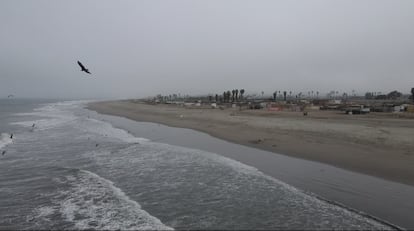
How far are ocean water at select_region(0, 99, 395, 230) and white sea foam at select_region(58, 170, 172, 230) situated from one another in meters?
0.02

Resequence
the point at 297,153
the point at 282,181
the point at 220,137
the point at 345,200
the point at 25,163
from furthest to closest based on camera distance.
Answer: the point at 220,137 < the point at 297,153 < the point at 25,163 < the point at 282,181 < the point at 345,200

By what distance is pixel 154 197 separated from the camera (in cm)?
848

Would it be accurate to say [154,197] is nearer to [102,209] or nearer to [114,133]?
[102,209]

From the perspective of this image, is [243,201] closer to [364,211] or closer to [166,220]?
[166,220]

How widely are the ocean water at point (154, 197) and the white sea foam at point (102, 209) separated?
24 millimetres

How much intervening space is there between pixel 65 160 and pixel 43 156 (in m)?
1.78

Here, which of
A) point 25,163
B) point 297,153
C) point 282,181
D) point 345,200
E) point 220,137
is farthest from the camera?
point 220,137

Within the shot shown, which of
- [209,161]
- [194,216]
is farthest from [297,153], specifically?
[194,216]

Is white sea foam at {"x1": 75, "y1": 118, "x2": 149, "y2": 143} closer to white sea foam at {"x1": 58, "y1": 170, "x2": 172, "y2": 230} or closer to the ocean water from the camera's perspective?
the ocean water

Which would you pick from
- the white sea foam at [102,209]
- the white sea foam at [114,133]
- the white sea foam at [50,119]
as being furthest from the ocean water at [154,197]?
the white sea foam at [50,119]

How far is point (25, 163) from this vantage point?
13023 mm

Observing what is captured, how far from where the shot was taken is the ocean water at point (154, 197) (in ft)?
22.2

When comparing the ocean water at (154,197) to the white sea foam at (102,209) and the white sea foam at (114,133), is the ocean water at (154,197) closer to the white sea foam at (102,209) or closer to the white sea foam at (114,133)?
the white sea foam at (102,209)

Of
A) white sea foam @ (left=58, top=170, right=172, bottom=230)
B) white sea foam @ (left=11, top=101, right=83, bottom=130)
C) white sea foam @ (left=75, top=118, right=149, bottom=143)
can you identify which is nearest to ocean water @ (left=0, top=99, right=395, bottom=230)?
white sea foam @ (left=58, top=170, right=172, bottom=230)
